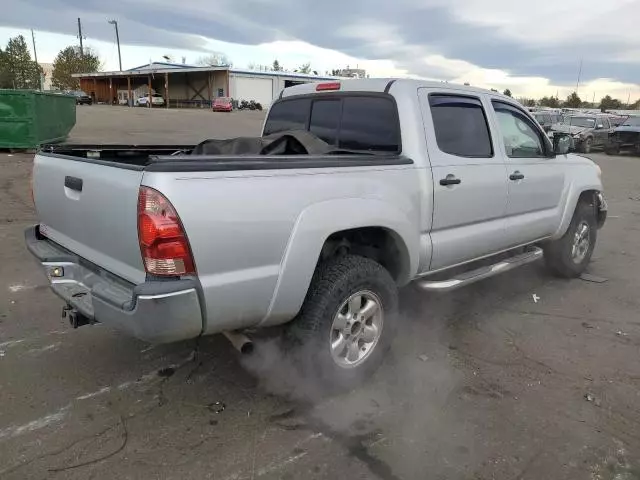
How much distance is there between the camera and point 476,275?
4.36 metres

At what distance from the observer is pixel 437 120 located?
4.04 meters

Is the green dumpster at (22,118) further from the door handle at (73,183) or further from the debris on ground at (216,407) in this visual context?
the debris on ground at (216,407)

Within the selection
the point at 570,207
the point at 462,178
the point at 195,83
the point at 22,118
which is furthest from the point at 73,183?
the point at 195,83

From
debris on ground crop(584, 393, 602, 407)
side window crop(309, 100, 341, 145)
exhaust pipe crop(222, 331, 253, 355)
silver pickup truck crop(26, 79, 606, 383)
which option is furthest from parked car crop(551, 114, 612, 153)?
exhaust pipe crop(222, 331, 253, 355)

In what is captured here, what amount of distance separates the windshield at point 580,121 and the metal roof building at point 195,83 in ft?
126

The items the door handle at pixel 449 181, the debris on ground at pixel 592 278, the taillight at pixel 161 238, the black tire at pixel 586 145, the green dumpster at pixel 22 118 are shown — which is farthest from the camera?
the black tire at pixel 586 145

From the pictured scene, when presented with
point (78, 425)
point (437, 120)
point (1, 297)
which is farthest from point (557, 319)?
point (1, 297)

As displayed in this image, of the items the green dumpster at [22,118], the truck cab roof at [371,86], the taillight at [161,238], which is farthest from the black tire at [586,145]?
the taillight at [161,238]

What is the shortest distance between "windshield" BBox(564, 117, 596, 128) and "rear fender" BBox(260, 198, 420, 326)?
1005 inches

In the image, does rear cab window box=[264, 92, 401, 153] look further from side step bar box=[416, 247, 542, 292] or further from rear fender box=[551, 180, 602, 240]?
rear fender box=[551, 180, 602, 240]

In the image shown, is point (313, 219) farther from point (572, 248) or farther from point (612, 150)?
point (612, 150)

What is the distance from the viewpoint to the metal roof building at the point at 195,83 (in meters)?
63.2

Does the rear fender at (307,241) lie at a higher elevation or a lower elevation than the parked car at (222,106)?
lower

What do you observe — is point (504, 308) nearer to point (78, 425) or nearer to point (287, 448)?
point (287, 448)
